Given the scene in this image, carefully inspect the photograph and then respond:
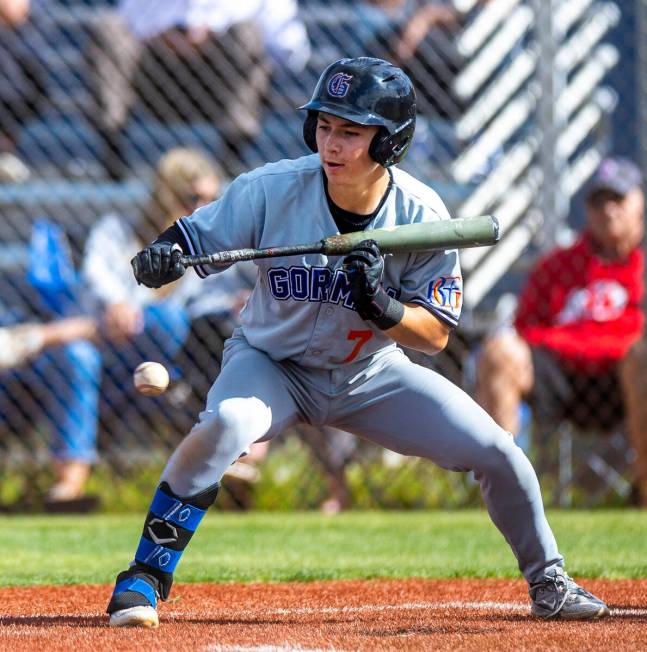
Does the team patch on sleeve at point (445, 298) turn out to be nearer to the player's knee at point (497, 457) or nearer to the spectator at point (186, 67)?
the player's knee at point (497, 457)

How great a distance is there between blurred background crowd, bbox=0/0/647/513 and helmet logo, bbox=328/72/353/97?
3050mm

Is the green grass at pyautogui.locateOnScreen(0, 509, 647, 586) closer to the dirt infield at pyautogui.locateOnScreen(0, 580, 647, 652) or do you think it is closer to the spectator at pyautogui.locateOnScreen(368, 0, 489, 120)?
the dirt infield at pyautogui.locateOnScreen(0, 580, 647, 652)

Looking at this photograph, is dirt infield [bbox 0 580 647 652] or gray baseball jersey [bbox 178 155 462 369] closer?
dirt infield [bbox 0 580 647 652]

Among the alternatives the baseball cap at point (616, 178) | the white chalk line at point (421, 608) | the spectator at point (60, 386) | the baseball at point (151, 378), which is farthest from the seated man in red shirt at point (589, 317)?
the baseball at point (151, 378)

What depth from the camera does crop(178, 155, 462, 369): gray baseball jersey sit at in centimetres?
340

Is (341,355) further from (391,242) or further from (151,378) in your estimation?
(151,378)

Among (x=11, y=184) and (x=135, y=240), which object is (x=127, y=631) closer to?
(x=135, y=240)

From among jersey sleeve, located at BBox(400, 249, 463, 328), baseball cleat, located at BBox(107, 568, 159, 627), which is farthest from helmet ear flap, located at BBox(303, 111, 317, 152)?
baseball cleat, located at BBox(107, 568, 159, 627)

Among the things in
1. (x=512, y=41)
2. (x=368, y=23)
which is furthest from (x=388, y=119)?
(x=368, y=23)

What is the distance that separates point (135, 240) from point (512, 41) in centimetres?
234

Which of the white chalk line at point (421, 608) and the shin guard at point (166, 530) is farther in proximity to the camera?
the white chalk line at point (421, 608)

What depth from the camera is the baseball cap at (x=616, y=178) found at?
6.54m

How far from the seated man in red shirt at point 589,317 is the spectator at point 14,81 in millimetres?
2882

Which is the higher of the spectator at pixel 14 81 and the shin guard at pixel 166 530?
the shin guard at pixel 166 530
